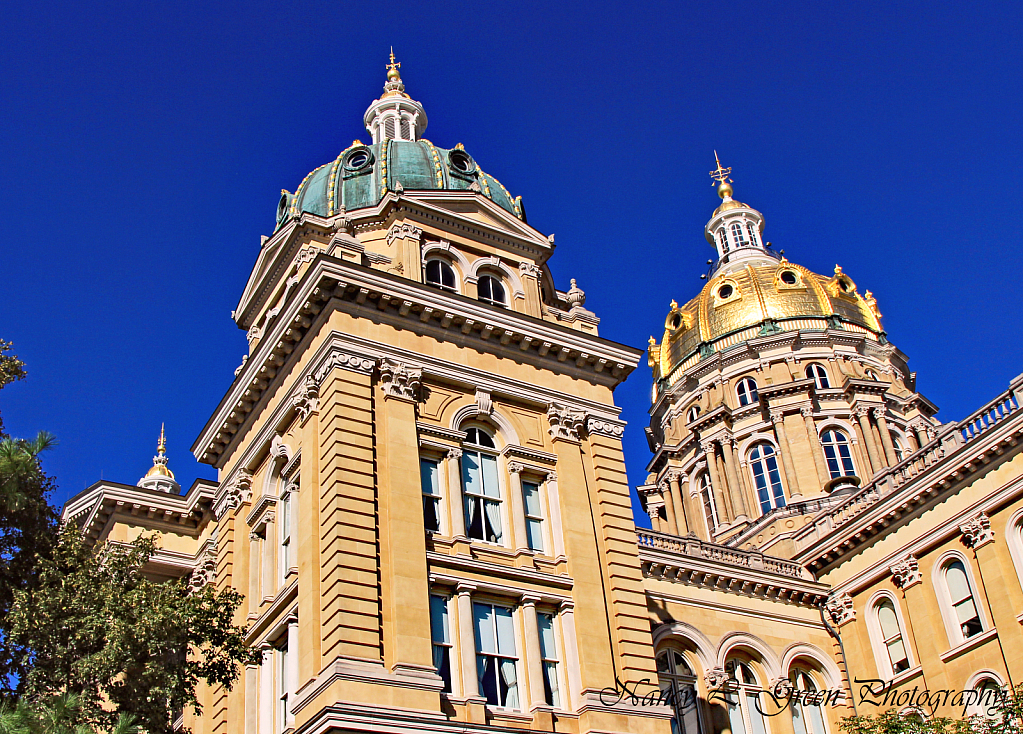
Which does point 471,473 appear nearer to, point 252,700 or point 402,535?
point 402,535

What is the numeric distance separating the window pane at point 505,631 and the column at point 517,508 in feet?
4.87

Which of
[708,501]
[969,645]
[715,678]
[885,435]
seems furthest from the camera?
[708,501]

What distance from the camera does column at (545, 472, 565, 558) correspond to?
24.6m

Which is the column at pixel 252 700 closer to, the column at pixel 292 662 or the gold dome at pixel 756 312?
the column at pixel 292 662

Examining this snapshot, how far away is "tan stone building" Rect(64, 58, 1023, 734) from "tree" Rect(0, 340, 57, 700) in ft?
16.0

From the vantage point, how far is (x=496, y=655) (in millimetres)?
22453

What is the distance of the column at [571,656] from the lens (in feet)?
74.3

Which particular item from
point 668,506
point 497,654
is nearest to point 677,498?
point 668,506

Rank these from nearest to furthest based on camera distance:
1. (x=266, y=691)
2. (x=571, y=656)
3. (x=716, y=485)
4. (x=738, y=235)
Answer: (x=571, y=656), (x=266, y=691), (x=716, y=485), (x=738, y=235)

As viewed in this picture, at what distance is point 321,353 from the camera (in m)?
24.5

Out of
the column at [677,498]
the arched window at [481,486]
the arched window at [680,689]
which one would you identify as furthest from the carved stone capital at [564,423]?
the column at [677,498]

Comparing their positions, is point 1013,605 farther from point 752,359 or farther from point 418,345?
point 752,359

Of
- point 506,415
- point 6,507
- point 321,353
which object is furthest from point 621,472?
point 6,507

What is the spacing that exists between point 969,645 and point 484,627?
14.8m
